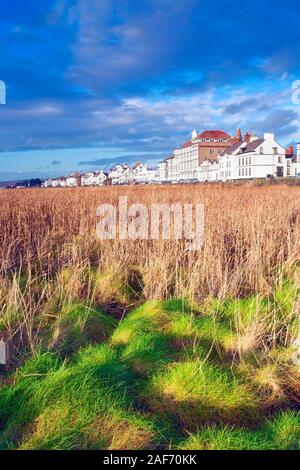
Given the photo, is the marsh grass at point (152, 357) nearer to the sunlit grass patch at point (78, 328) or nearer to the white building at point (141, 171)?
the sunlit grass patch at point (78, 328)

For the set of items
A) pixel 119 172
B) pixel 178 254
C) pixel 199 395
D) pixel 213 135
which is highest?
pixel 213 135

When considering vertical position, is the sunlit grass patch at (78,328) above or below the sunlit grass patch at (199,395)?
above

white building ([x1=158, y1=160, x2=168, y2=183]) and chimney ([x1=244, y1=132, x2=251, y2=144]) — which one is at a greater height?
chimney ([x1=244, y1=132, x2=251, y2=144])

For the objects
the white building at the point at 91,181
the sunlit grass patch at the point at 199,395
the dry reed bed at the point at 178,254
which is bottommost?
the sunlit grass patch at the point at 199,395

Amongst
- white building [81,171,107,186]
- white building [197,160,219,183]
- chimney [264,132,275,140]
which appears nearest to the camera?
white building [81,171,107,186]

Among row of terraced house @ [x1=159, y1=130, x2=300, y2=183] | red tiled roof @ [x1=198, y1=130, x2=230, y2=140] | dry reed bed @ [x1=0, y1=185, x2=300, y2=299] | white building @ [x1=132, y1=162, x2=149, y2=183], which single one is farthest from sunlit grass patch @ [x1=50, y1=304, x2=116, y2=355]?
red tiled roof @ [x1=198, y1=130, x2=230, y2=140]

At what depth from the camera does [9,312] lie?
12.8 ft

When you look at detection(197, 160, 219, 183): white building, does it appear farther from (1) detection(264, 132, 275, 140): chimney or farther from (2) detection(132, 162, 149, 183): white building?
(2) detection(132, 162, 149, 183): white building

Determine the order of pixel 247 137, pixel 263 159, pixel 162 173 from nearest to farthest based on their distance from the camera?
1. pixel 162 173
2. pixel 263 159
3. pixel 247 137

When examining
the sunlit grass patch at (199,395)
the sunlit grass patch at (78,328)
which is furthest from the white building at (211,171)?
the sunlit grass patch at (199,395)

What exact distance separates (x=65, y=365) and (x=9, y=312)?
3.53 feet

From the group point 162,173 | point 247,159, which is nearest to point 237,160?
point 247,159

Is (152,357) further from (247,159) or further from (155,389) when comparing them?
(247,159)
